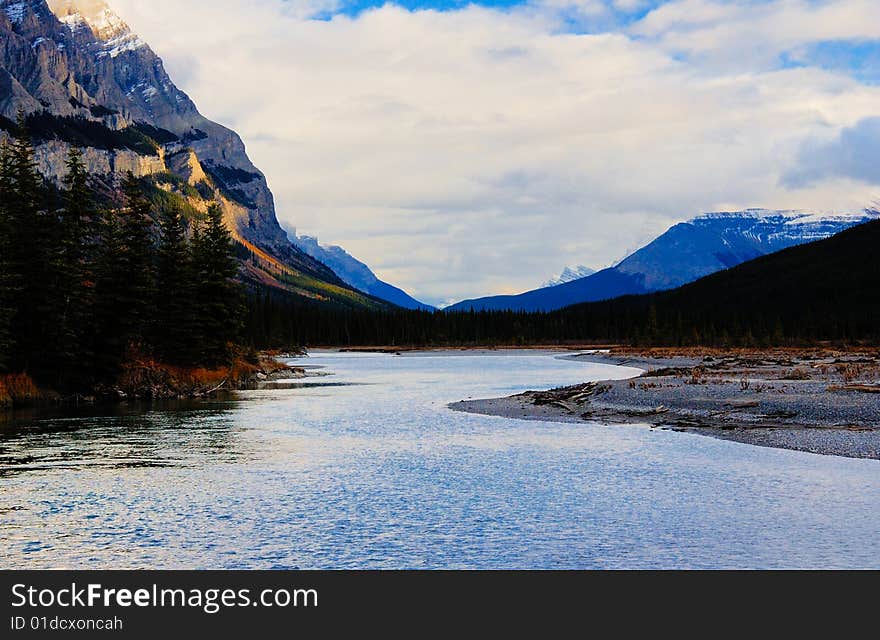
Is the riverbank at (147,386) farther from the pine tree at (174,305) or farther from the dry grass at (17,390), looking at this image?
the pine tree at (174,305)

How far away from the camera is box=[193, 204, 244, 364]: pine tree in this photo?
75500mm

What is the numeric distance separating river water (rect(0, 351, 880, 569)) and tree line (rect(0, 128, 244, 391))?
16169 millimetres

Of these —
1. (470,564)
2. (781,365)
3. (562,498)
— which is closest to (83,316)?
(562,498)

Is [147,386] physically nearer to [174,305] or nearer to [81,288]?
[174,305]

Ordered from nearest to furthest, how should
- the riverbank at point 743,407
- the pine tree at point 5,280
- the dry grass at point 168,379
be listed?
the riverbank at point 743,407, the pine tree at point 5,280, the dry grass at point 168,379

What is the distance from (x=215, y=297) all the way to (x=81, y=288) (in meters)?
21.5

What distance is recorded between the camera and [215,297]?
263 feet

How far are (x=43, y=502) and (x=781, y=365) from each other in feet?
264

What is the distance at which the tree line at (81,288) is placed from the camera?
5609 centimetres

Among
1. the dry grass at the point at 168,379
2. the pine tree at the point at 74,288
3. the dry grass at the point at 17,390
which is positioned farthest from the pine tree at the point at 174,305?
the dry grass at the point at 17,390

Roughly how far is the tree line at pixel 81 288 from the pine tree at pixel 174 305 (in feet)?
0.30

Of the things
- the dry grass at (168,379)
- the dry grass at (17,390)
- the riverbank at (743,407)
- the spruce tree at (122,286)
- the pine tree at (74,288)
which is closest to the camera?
the riverbank at (743,407)
